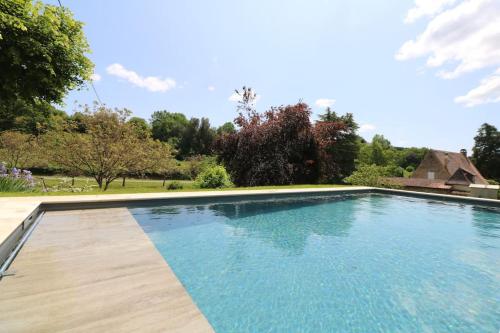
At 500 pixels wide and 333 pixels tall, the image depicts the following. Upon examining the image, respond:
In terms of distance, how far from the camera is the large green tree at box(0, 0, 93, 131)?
488 centimetres

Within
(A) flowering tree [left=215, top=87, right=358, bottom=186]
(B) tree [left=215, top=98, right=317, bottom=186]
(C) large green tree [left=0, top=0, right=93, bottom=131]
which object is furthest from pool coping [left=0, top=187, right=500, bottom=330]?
(A) flowering tree [left=215, top=87, right=358, bottom=186]

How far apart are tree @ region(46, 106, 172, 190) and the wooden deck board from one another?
987cm

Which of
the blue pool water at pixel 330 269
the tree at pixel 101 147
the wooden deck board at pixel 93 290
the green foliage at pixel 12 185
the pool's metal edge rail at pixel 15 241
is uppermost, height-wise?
the tree at pixel 101 147

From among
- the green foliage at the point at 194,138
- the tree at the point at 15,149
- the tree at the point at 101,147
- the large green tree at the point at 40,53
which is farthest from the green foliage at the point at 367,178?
the green foliage at the point at 194,138

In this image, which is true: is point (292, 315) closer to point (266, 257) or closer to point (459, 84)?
point (266, 257)

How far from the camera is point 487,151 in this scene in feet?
133

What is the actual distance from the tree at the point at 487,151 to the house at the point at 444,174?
7.46 meters

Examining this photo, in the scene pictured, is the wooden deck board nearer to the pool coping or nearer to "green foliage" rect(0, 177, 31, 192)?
the pool coping

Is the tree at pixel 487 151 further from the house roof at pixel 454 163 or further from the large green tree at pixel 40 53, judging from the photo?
the large green tree at pixel 40 53

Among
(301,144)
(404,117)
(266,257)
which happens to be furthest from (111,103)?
(404,117)

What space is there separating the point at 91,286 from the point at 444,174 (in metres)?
A: 39.7

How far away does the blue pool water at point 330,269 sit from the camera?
2.77m

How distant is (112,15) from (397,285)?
13.5 meters

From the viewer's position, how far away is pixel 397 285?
3564 mm
